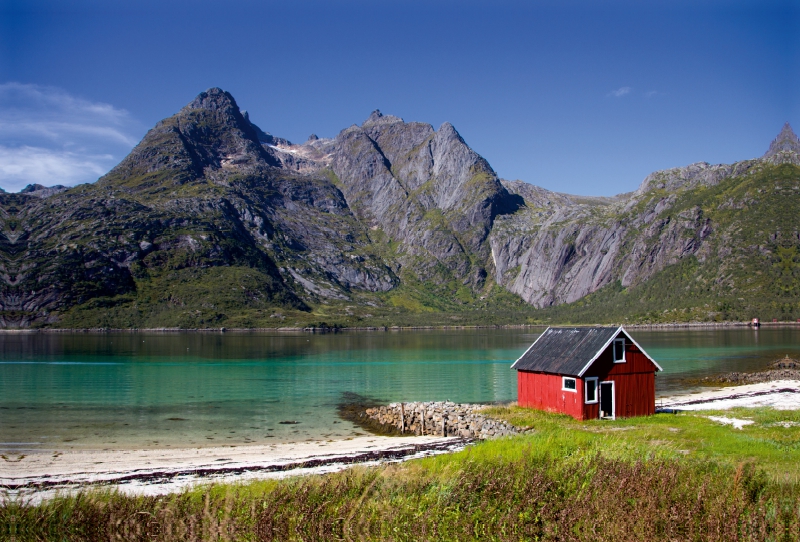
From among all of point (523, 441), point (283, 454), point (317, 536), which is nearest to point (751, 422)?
point (523, 441)

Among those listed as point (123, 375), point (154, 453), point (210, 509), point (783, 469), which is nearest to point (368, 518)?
point (210, 509)

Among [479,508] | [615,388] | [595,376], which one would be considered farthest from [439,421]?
[479,508]

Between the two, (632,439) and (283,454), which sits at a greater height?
(632,439)

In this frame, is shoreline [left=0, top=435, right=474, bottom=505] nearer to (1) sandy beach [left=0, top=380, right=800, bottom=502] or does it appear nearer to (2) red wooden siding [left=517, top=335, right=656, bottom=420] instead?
(1) sandy beach [left=0, top=380, right=800, bottom=502]

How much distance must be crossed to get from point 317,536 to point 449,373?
236ft

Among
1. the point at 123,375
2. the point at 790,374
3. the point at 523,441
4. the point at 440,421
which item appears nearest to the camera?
the point at 523,441

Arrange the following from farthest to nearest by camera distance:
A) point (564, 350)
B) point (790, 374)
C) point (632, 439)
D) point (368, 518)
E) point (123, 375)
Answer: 1. point (123, 375)
2. point (790, 374)
3. point (564, 350)
4. point (632, 439)
5. point (368, 518)

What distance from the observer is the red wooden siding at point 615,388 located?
35375 millimetres

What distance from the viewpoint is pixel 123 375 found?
81.3 meters

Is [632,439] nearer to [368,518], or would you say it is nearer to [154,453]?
[368,518]

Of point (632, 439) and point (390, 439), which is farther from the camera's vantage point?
point (390, 439)

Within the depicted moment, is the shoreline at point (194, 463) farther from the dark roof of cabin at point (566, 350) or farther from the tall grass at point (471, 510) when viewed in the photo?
the tall grass at point (471, 510)

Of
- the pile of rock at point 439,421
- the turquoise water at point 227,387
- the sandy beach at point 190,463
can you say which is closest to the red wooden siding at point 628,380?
the pile of rock at point 439,421

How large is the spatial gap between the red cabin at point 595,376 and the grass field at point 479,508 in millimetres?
17541
